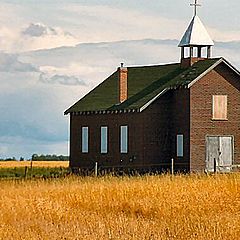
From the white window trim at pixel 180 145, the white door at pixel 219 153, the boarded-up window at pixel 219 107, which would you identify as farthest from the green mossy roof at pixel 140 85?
the white door at pixel 219 153

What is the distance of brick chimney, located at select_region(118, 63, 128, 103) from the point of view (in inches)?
2170

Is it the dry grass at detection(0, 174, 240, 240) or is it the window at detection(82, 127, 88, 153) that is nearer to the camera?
the dry grass at detection(0, 174, 240, 240)

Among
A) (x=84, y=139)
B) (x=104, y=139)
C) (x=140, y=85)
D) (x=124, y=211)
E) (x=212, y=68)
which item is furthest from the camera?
(x=84, y=139)

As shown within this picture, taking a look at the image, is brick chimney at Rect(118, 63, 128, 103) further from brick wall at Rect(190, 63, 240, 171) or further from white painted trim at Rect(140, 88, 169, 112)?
brick wall at Rect(190, 63, 240, 171)

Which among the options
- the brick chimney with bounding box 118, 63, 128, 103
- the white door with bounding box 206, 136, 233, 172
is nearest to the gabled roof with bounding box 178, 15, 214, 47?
the brick chimney with bounding box 118, 63, 128, 103

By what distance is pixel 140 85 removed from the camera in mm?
56531

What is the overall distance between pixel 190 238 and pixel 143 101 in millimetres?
32842

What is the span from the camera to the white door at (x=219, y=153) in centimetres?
→ 5212

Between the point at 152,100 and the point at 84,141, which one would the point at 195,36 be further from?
the point at 84,141

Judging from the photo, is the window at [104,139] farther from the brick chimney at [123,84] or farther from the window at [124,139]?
the brick chimney at [123,84]

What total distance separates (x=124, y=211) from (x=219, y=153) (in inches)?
1000

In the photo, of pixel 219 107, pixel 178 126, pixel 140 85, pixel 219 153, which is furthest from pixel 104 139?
pixel 219 107

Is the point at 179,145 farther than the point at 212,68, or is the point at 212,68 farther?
the point at 212,68

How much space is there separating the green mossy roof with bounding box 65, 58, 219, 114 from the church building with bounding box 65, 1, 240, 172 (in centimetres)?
11
